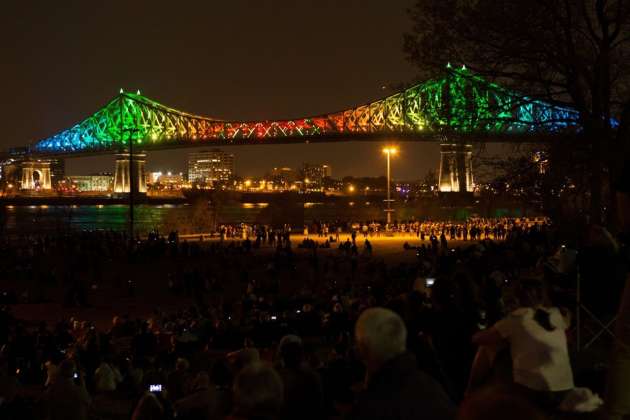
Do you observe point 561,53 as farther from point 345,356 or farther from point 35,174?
point 35,174

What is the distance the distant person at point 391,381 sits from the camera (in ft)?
8.88

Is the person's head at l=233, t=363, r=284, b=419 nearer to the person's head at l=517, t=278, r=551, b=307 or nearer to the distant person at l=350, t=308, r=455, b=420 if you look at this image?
the distant person at l=350, t=308, r=455, b=420

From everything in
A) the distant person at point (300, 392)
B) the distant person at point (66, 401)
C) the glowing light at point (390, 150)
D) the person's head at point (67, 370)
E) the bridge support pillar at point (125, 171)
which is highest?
the bridge support pillar at point (125, 171)

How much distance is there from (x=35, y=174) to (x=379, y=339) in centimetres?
15788

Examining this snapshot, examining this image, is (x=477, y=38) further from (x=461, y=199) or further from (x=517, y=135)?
(x=461, y=199)

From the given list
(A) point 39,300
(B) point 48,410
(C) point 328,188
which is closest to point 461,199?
(A) point 39,300

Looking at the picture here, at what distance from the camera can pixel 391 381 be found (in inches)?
109

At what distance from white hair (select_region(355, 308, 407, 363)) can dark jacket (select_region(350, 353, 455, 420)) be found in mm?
35

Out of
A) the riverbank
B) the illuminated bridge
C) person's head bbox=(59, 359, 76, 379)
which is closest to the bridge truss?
the illuminated bridge

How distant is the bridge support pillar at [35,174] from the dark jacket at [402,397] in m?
135

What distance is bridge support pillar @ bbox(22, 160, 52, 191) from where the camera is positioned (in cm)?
13550

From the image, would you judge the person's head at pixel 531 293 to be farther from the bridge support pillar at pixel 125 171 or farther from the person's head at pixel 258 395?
the bridge support pillar at pixel 125 171

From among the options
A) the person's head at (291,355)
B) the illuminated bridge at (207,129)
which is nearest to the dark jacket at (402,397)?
the person's head at (291,355)

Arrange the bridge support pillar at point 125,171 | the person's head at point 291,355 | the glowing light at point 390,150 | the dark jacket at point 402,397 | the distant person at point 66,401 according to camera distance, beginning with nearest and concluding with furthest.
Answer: the dark jacket at point 402,397, the person's head at point 291,355, the distant person at point 66,401, the glowing light at point 390,150, the bridge support pillar at point 125,171
